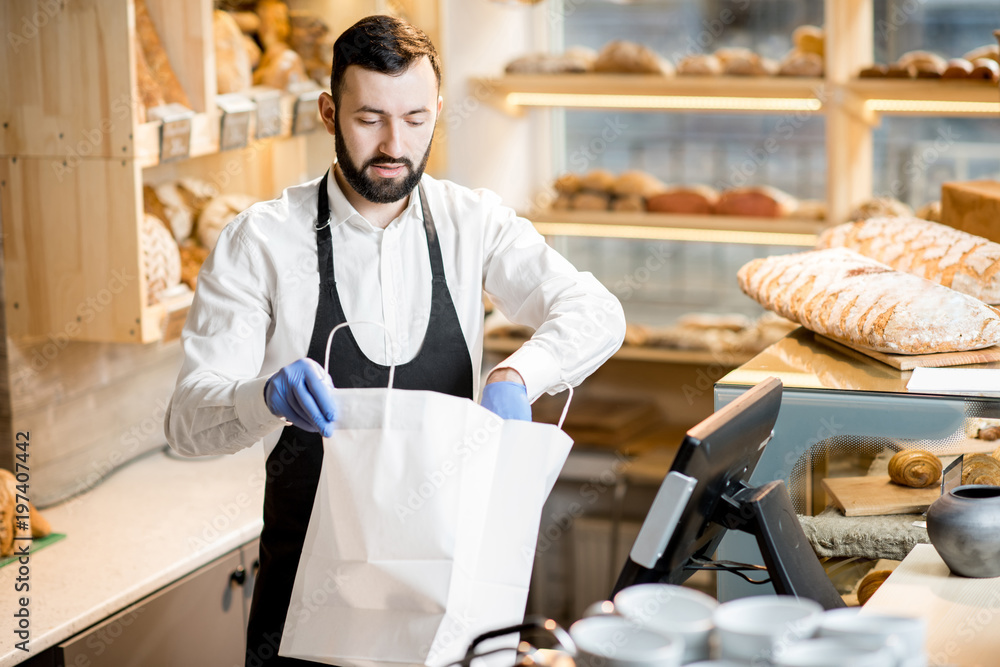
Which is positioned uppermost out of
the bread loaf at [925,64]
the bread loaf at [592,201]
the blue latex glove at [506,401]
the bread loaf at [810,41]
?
the bread loaf at [810,41]

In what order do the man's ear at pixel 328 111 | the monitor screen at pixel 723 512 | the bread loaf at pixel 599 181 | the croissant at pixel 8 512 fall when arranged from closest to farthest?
the monitor screen at pixel 723 512 → the man's ear at pixel 328 111 → the croissant at pixel 8 512 → the bread loaf at pixel 599 181

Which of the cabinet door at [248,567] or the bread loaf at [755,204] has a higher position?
the bread loaf at [755,204]

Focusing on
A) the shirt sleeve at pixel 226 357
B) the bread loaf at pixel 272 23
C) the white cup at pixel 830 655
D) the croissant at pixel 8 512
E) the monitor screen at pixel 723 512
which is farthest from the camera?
the bread loaf at pixel 272 23

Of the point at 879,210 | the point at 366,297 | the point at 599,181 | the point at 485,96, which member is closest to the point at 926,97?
the point at 879,210

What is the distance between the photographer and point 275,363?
1.70m

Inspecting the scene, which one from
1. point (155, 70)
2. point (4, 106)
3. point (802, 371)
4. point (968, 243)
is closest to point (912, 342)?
point (802, 371)

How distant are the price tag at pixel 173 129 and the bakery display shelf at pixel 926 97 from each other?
6.33 feet

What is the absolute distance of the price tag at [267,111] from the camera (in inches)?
103

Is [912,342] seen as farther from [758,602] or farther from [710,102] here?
[710,102]

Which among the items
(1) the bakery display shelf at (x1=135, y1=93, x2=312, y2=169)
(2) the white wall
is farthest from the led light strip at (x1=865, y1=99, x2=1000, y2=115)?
(1) the bakery display shelf at (x1=135, y1=93, x2=312, y2=169)

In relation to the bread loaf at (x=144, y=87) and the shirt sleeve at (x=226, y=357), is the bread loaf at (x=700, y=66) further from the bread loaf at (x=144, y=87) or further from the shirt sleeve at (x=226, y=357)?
the shirt sleeve at (x=226, y=357)

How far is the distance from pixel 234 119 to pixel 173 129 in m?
0.22

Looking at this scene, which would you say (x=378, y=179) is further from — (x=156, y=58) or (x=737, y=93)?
(x=737, y=93)

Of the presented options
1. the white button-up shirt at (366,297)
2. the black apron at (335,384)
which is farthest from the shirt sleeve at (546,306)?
the black apron at (335,384)
